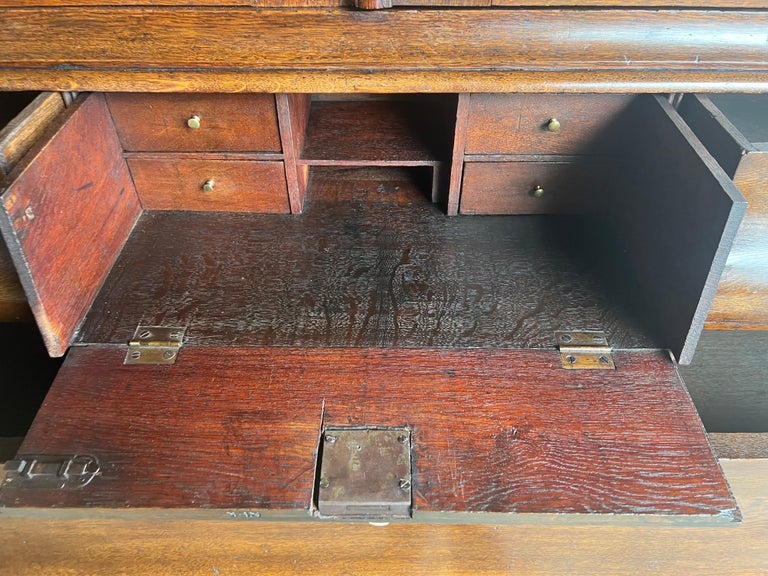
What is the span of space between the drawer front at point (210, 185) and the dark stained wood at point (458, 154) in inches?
14.0

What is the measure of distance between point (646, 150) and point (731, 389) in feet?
1.62

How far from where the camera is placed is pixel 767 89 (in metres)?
0.98

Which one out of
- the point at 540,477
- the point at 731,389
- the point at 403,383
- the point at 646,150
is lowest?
the point at 540,477

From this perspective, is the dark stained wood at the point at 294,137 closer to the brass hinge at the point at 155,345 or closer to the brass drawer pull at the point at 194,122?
the brass drawer pull at the point at 194,122

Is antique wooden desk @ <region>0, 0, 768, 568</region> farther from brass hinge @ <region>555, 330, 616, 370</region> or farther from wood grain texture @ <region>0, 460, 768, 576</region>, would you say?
wood grain texture @ <region>0, 460, 768, 576</region>

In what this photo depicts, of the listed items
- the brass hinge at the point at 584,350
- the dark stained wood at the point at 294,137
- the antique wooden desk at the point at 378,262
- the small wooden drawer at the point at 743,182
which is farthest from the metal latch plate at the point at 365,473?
the small wooden drawer at the point at 743,182

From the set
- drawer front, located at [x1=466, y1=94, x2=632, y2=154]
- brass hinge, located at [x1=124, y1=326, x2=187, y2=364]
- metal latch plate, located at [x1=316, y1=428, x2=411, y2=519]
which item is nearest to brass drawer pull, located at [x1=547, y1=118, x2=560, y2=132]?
drawer front, located at [x1=466, y1=94, x2=632, y2=154]

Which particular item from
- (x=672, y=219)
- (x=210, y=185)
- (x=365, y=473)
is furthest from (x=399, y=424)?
(x=210, y=185)

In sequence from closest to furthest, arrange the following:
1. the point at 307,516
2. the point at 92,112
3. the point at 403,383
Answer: the point at 307,516 < the point at 403,383 < the point at 92,112

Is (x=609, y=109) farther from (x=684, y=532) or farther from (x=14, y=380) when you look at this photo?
(x=14, y=380)

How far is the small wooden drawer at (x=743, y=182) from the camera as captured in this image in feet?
3.18

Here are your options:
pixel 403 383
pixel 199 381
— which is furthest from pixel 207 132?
pixel 403 383

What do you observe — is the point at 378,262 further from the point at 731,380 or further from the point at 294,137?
the point at 731,380

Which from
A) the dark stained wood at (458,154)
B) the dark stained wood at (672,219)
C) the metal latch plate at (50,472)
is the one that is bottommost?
the metal latch plate at (50,472)
